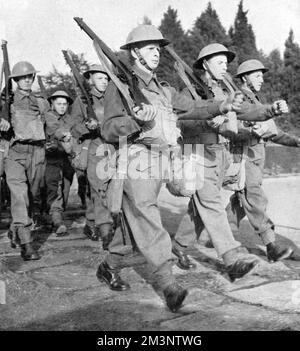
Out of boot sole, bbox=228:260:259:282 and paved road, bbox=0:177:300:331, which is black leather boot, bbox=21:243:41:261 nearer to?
paved road, bbox=0:177:300:331

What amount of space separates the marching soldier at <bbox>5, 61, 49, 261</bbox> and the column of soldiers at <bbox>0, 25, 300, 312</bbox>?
0.01m

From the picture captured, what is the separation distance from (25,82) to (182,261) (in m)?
3.03

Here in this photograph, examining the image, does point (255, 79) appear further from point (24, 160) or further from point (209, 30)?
point (209, 30)

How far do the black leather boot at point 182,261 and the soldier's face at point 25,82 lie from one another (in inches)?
111

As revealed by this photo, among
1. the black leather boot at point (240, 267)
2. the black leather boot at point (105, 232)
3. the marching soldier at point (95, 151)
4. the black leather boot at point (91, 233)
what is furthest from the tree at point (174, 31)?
the black leather boot at point (240, 267)

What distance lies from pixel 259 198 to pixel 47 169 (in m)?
4.21

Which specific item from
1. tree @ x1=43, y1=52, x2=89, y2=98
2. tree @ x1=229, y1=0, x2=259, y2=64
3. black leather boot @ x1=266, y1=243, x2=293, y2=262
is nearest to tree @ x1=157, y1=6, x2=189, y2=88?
tree @ x1=229, y1=0, x2=259, y2=64

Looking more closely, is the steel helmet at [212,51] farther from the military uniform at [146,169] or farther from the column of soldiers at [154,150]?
the military uniform at [146,169]

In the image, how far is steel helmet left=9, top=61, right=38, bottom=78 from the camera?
7.20 metres

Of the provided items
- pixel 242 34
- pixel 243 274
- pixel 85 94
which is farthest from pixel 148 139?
pixel 242 34

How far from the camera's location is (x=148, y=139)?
4895mm

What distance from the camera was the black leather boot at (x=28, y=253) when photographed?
21.8 ft
